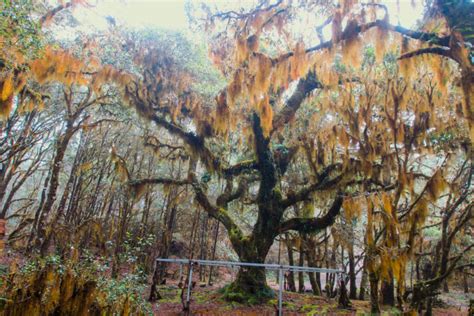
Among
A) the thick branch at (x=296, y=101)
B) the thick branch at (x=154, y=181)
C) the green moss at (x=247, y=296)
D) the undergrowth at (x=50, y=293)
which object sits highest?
the thick branch at (x=296, y=101)

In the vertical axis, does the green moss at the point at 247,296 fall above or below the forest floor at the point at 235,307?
above

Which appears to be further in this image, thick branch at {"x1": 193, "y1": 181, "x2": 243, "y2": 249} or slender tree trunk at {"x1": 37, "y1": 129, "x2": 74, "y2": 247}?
thick branch at {"x1": 193, "y1": 181, "x2": 243, "y2": 249}

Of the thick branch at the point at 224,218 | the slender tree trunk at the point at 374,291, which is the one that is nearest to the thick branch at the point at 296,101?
the thick branch at the point at 224,218

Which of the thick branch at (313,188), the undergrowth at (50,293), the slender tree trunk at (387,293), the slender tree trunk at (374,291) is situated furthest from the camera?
the slender tree trunk at (387,293)

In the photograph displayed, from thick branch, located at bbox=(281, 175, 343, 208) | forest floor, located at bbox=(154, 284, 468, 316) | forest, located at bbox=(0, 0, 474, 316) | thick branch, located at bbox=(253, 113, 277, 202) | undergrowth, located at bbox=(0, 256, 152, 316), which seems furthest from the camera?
thick branch, located at bbox=(253, 113, 277, 202)

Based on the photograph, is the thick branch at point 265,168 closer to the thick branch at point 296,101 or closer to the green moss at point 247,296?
the thick branch at point 296,101

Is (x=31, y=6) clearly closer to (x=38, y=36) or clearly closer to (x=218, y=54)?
(x=38, y=36)

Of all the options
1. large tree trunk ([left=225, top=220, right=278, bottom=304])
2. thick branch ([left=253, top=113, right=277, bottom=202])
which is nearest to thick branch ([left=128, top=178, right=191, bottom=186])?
thick branch ([left=253, top=113, right=277, bottom=202])

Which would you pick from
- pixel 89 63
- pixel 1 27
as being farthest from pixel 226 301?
pixel 1 27

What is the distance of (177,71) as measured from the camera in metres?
8.12

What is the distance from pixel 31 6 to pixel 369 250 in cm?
650

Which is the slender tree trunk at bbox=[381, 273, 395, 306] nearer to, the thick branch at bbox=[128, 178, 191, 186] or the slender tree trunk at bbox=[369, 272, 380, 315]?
the slender tree trunk at bbox=[369, 272, 380, 315]

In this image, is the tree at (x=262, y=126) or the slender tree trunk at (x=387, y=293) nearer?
the tree at (x=262, y=126)

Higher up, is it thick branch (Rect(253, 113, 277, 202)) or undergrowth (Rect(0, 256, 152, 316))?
thick branch (Rect(253, 113, 277, 202))
